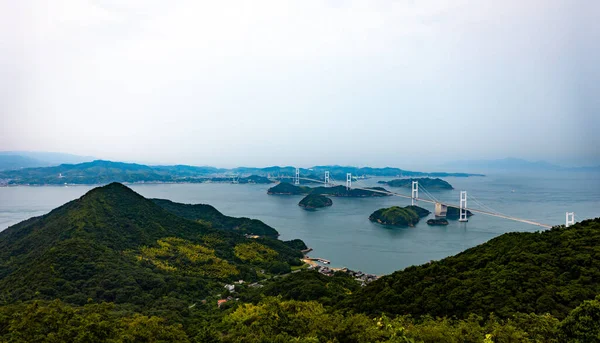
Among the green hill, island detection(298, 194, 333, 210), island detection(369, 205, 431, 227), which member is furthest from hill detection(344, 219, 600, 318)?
island detection(298, 194, 333, 210)

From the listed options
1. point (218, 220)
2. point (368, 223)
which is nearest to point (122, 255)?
point (218, 220)

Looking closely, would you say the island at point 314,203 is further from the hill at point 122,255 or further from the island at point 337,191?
the hill at point 122,255

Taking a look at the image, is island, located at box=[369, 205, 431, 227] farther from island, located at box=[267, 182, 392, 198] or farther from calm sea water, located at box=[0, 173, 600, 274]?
island, located at box=[267, 182, 392, 198]

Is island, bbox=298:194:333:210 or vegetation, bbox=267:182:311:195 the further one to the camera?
vegetation, bbox=267:182:311:195

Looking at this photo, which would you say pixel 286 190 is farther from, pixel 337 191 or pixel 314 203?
pixel 314 203

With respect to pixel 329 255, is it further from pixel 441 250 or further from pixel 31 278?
pixel 31 278

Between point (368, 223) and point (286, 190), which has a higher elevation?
point (286, 190)
